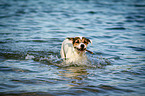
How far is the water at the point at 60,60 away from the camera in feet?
19.2

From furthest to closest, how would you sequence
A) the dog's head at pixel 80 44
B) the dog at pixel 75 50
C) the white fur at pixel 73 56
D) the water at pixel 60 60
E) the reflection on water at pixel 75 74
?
1. the white fur at pixel 73 56
2. the dog at pixel 75 50
3. the dog's head at pixel 80 44
4. the reflection on water at pixel 75 74
5. the water at pixel 60 60

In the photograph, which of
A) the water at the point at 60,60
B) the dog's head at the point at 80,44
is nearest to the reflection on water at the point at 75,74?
the water at the point at 60,60

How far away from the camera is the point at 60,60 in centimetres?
827

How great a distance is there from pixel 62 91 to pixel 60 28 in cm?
845

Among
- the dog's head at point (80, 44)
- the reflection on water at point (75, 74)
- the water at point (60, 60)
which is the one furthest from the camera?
the dog's head at point (80, 44)

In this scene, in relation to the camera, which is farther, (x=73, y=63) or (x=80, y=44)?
(x=73, y=63)

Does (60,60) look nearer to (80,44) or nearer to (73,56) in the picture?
(73,56)

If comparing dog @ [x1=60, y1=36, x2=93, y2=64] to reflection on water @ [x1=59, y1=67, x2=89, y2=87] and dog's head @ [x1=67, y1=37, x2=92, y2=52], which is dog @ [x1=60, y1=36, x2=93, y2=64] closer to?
dog's head @ [x1=67, y1=37, x2=92, y2=52]

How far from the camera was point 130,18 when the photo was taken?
53.9 feet

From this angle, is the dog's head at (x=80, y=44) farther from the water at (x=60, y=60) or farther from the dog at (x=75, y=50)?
the water at (x=60, y=60)

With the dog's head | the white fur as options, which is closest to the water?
the white fur

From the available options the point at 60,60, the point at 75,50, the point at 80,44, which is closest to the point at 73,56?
the point at 75,50

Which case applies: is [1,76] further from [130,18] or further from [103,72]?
[130,18]

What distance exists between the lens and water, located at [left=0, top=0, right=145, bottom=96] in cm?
584
